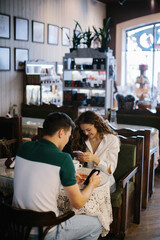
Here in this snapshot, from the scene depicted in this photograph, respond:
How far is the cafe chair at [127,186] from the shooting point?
3.14 meters

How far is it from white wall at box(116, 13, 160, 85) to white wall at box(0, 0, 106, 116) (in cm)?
131

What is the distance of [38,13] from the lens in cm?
751

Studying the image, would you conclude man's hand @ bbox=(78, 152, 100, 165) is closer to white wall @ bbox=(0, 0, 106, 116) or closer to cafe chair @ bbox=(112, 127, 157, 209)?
cafe chair @ bbox=(112, 127, 157, 209)

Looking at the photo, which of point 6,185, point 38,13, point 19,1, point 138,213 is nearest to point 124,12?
point 38,13

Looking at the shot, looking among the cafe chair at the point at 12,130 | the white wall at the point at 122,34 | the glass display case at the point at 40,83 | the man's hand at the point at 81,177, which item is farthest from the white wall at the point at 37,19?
the man's hand at the point at 81,177

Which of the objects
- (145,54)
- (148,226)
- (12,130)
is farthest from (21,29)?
(145,54)

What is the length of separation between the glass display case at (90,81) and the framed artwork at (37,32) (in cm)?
86

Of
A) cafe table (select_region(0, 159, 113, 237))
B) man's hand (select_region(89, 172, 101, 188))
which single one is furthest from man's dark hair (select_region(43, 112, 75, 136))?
cafe table (select_region(0, 159, 113, 237))

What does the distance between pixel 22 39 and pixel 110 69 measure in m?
2.03

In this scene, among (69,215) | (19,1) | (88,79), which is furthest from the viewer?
(88,79)

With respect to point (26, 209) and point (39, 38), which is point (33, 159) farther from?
point (39, 38)

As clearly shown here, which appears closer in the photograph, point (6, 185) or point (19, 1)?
point (6, 185)

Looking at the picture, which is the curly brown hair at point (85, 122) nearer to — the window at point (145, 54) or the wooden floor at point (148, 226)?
the wooden floor at point (148, 226)

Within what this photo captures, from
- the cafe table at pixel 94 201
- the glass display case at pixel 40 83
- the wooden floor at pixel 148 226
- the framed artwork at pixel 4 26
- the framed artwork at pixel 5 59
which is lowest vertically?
the wooden floor at pixel 148 226
